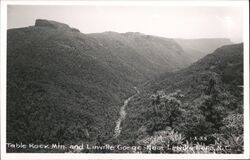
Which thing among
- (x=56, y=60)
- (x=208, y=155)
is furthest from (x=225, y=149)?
(x=56, y=60)

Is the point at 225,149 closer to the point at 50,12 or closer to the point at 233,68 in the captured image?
the point at 233,68

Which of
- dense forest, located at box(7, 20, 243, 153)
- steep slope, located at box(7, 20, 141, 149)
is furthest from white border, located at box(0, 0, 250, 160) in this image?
steep slope, located at box(7, 20, 141, 149)

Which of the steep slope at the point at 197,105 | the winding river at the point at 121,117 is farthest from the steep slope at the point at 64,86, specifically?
the steep slope at the point at 197,105

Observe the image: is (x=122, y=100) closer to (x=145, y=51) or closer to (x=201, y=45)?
(x=201, y=45)

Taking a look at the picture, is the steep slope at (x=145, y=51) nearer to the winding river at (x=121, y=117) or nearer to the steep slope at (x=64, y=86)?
the steep slope at (x=64, y=86)

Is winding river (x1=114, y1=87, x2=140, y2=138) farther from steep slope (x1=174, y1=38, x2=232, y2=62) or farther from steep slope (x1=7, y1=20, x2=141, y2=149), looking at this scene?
steep slope (x1=174, y1=38, x2=232, y2=62)

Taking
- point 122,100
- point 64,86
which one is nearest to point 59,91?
point 64,86
